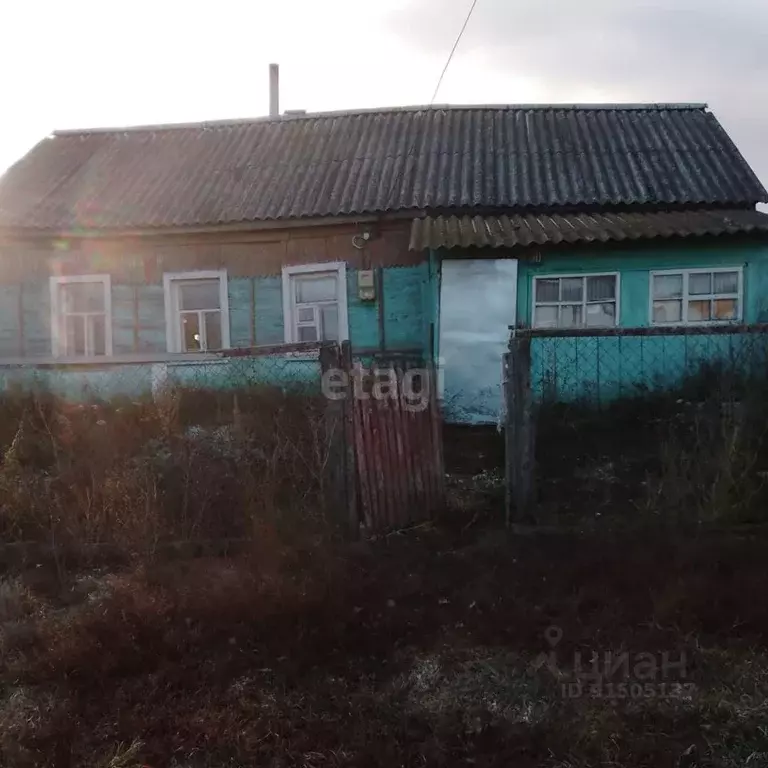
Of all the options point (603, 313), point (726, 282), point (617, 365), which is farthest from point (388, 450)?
point (726, 282)

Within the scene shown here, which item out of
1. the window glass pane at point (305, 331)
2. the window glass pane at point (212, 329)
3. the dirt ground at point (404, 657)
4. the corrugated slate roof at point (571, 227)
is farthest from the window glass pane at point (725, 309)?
the window glass pane at point (212, 329)

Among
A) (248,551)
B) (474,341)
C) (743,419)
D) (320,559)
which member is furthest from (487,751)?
(474,341)

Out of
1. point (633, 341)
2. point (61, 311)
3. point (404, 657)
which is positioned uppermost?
point (61, 311)

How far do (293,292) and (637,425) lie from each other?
18.8ft

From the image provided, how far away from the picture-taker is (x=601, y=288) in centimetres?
995

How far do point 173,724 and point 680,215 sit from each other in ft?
30.9

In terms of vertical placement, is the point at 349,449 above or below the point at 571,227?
below

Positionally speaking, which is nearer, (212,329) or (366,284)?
(366,284)

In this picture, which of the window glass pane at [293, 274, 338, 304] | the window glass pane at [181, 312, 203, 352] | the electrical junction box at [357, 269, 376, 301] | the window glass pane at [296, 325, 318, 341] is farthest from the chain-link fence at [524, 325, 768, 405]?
the window glass pane at [181, 312, 203, 352]

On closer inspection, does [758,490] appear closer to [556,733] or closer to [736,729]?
[736,729]

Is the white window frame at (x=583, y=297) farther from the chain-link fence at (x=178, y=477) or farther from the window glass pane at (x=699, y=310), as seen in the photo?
the chain-link fence at (x=178, y=477)

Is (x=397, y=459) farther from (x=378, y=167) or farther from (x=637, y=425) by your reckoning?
(x=378, y=167)

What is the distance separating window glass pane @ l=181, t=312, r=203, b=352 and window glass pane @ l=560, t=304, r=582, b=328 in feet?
18.0

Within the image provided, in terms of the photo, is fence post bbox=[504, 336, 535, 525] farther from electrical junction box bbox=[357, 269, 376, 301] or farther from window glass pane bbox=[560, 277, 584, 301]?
electrical junction box bbox=[357, 269, 376, 301]
